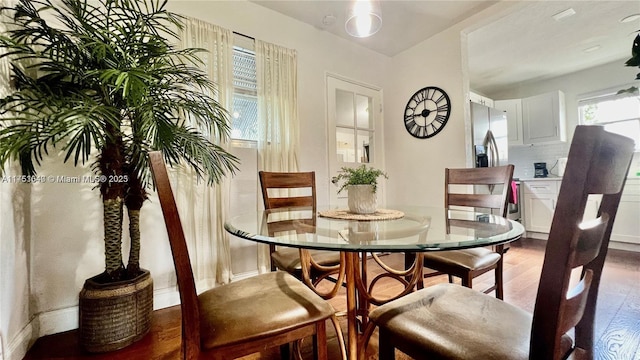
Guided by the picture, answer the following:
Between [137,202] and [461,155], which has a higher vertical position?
[461,155]

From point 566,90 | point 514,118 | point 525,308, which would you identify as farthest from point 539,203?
point 525,308

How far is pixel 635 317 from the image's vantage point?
Answer: 171cm

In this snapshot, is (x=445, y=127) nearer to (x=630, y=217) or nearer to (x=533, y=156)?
(x=630, y=217)

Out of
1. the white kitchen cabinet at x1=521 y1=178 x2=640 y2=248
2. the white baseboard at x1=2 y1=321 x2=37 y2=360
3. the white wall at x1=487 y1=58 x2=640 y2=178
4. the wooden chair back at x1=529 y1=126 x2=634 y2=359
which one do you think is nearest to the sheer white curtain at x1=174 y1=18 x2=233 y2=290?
the white baseboard at x1=2 y1=321 x2=37 y2=360

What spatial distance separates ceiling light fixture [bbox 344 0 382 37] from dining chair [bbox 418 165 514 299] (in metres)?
1.18

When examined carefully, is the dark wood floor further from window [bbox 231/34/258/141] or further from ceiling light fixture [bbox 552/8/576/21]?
ceiling light fixture [bbox 552/8/576/21]

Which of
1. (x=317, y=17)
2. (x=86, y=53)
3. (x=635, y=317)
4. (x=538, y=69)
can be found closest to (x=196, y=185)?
(x=86, y=53)

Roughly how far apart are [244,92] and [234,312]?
2033 mm

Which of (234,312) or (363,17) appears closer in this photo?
(234,312)

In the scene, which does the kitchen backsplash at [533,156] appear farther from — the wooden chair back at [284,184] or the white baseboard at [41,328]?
the white baseboard at [41,328]

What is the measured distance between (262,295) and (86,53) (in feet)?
5.11

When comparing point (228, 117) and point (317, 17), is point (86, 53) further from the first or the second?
point (317, 17)

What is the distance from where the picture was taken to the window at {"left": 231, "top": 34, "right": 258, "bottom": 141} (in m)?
2.40

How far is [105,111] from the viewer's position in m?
1.25
